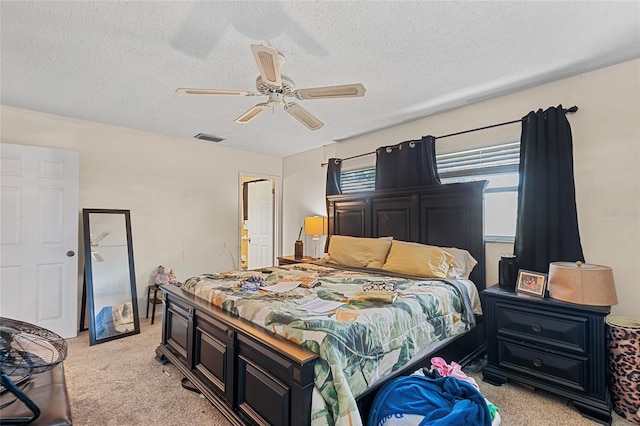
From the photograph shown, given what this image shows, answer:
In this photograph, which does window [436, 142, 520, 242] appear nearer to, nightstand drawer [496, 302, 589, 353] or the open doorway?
nightstand drawer [496, 302, 589, 353]

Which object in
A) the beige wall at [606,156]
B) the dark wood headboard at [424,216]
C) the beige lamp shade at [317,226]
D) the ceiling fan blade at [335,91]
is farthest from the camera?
the beige lamp shade at [317,226]

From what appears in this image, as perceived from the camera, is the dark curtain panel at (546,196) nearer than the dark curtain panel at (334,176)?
Yes

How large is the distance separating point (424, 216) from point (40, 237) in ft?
13.7

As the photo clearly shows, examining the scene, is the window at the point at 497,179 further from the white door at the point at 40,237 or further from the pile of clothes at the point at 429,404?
the white door at the point at 40,237

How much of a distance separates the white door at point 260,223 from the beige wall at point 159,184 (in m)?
0.72

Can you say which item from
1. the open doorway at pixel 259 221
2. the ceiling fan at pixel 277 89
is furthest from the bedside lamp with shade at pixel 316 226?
the ceiling fan at pixel 277 89

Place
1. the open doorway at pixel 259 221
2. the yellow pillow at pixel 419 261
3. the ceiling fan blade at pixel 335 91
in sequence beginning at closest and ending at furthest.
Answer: the ceiling fan blade at pixel 335 91, the yellow pillow at pixel 419 261, the open doorway at pixel 259 221

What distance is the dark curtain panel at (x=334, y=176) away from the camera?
458 cm

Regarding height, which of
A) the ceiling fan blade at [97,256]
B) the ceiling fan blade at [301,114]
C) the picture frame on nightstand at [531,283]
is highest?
the ceiling fan blade at [301,114]

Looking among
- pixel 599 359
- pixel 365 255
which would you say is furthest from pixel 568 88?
pixel 365 255

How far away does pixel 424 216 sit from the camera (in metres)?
3.47

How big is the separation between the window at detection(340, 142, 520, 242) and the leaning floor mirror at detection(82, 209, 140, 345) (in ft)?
13.2

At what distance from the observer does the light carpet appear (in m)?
1.99

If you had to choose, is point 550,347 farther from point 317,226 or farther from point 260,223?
point 260,223
